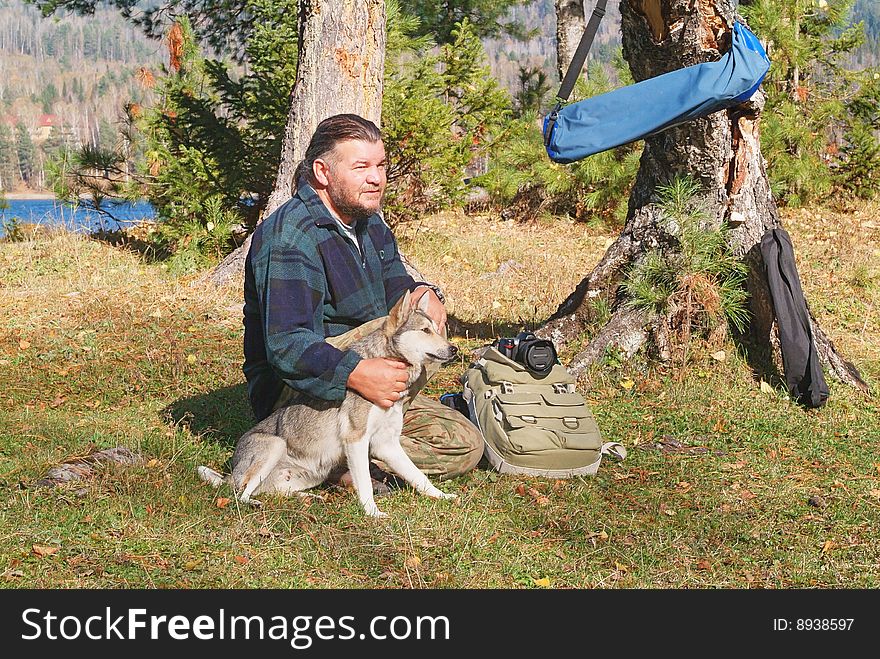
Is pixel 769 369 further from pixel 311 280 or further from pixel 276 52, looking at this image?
pixel 276 52

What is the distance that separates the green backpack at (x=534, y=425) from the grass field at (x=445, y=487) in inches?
4.2

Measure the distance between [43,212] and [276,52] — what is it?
14.1 feet

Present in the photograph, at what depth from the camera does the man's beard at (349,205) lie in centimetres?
451

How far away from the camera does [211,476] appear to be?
15.6ft

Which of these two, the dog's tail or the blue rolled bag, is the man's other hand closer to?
the dog's tail

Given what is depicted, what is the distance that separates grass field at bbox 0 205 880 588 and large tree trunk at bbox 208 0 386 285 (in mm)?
2162

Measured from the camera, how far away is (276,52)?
1102 centimetres

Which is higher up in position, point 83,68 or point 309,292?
point 309,292

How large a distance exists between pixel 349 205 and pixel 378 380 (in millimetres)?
927

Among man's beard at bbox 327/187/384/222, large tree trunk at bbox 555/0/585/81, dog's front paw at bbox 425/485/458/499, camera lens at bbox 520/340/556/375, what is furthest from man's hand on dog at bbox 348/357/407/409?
large tree trunk at bbox 555/0/585/81

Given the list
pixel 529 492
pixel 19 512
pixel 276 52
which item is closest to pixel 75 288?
pixel 276 52

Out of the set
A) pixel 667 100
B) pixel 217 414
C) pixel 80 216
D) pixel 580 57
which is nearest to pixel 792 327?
pixel 667 100

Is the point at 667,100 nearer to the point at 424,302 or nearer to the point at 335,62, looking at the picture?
the point at 424,302

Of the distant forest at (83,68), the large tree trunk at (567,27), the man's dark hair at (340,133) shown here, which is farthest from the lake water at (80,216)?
the man's dark hair at (340,133)
